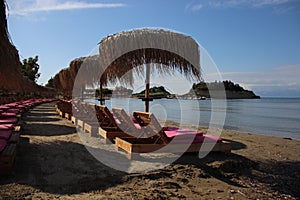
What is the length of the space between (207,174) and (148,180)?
91 cm

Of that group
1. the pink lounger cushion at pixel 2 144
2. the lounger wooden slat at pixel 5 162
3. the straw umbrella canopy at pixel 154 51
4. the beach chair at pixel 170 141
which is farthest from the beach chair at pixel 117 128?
the lounger wooden slat at pixel 5 162

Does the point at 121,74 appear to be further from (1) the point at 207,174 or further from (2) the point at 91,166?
(1) the point at 207,174

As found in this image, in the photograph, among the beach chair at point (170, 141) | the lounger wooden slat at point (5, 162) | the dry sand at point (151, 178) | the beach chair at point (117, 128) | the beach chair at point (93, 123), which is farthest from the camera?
the beach chair at point (93, 123)

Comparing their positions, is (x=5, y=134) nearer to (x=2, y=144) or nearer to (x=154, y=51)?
(x=2, y=144)

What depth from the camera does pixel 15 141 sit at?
4.22 meters

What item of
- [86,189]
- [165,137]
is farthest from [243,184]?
[86,189]

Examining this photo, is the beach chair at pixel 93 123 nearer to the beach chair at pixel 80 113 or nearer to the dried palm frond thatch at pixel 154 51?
the beach chair at pixel 80 113

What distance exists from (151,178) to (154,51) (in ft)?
9.60

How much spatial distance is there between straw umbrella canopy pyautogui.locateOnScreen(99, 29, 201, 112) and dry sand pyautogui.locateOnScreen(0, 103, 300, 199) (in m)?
1.97

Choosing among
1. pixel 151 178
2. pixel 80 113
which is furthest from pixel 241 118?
pixel 151 178

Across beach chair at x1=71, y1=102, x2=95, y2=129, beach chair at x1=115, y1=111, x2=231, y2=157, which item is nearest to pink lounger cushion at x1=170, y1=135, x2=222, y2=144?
beach chair at x1=115, y1=111, x2=231, y2=157

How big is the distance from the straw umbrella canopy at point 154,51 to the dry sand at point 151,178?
1.97 m

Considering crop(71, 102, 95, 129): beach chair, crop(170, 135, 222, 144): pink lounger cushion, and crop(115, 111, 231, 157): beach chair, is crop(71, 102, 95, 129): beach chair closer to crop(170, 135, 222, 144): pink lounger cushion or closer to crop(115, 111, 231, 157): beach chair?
crop(115, 111, 231, 157): beach chair

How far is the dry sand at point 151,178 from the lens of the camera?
3045mm
